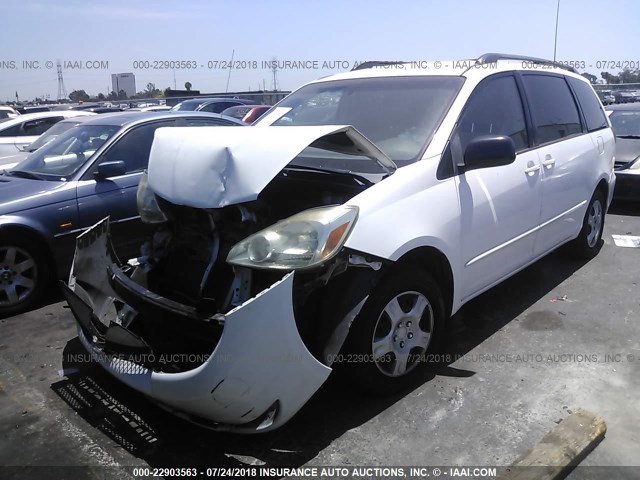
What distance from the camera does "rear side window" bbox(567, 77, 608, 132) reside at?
5020 mm

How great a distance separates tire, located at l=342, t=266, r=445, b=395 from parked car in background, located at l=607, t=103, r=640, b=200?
18.7 ft

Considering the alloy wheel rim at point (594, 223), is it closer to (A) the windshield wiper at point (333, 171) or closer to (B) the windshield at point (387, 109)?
(B) the windshield at point (387, 109)

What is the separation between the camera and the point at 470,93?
3.47 m

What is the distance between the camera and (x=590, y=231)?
528 centimetres

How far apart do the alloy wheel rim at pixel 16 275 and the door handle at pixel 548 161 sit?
14.0ft

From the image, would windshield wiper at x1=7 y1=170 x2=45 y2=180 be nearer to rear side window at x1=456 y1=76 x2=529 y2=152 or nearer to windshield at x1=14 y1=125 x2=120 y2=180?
windshield at x1=14 y1=125 x2=120 y2=180

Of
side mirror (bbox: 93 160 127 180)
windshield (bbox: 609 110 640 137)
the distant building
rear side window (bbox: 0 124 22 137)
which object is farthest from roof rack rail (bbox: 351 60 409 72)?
the distant building

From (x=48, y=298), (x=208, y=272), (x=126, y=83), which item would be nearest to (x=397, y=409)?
(x=208, y=272)

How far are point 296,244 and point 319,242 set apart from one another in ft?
0.36

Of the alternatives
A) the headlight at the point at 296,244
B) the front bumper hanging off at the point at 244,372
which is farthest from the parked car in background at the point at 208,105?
the front bumper hanging off at the point at 244,372

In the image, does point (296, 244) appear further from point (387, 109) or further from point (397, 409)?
point (387, 109)

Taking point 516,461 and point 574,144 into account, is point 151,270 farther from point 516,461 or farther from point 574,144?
point 574,144

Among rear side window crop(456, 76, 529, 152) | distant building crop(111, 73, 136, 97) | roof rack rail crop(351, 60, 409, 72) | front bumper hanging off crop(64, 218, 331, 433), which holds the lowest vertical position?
front bumper hanging off crop(64, 218, 331, 433)

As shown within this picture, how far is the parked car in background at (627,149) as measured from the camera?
743 centimetres
